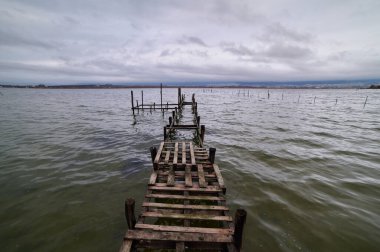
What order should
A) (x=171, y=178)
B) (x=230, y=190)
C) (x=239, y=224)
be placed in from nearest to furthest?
(x=239, y=224)
(x=171, y=178)
(x=230, y=190)

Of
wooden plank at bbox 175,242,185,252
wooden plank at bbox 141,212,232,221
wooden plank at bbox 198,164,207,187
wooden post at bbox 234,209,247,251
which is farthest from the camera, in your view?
wooden plank at bbox 198,164,207,187

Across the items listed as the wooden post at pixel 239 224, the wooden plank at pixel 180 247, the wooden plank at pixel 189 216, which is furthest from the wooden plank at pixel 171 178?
the wooden post at pixel 239 224

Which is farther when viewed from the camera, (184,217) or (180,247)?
(184,217)

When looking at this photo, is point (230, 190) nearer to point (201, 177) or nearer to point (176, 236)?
point (201, 177)

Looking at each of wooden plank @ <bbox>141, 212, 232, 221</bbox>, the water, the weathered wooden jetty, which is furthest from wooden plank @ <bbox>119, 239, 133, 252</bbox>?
the water

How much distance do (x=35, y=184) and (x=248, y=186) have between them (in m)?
8.57

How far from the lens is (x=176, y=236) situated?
156 inches

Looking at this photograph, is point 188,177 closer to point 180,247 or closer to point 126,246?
point 180,247

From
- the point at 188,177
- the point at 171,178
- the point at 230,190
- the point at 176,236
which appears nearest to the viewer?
the point at 176,236

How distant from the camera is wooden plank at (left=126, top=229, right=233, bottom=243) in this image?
3.89 m

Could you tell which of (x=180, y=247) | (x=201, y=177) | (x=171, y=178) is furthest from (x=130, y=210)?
(x=201, y=177)

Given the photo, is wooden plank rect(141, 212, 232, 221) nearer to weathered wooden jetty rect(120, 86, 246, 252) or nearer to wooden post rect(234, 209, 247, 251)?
weathered wooden jetty rect(120, 86, 246, 252)

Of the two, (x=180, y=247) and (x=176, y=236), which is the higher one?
(x=176, y=236)

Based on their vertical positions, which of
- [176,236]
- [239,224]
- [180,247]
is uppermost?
[239,224]
